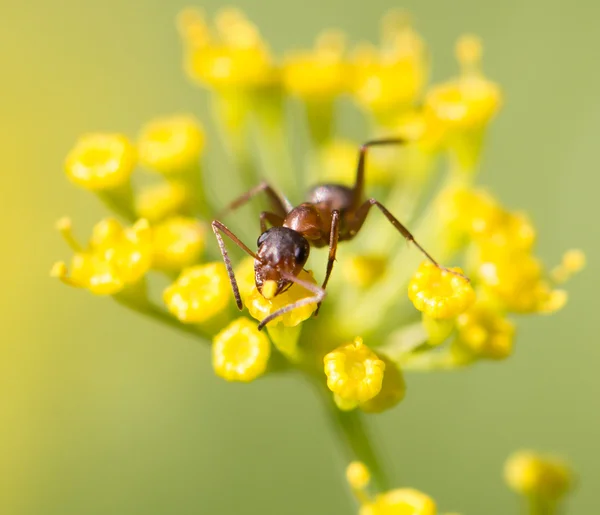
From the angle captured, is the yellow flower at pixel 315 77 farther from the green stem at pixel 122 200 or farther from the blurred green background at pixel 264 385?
the blurred green background at pixel 264 385

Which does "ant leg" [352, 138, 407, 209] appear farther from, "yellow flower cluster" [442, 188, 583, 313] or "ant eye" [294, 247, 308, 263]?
"ant eye" [294, 247, 308, 263]

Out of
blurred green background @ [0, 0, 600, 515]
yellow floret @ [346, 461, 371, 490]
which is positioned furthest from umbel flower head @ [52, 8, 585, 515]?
blurred green background @ [0, 0, 600, 515]

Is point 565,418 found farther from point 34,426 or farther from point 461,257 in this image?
point 34,426

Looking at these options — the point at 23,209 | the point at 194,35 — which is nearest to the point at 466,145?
the point at 194,35

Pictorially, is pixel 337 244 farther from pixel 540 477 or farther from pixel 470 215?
pixel 540 477

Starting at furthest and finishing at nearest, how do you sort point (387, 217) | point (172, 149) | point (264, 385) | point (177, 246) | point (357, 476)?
point (264, 385)
point (172, 149)
point (387, 217)
point (177, 246)
point (357, 476)

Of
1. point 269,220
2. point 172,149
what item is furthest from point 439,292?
point 172,149

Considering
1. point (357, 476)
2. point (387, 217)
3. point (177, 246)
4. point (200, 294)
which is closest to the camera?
point (357, 476)
